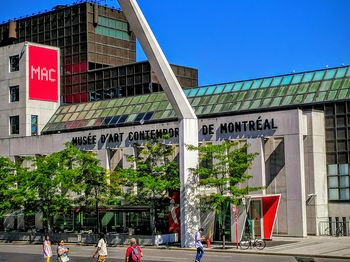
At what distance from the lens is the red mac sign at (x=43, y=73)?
79750 millimetres

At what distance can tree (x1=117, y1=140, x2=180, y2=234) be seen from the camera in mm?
52534

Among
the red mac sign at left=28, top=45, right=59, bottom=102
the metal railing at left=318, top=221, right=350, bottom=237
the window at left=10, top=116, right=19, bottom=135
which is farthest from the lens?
the window at left=10, top=116, right=19, bottom=135

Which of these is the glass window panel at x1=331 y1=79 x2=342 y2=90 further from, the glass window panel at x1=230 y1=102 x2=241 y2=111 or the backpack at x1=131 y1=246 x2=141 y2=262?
the backpack at x1=131 y1=246 x2=141 y2=262

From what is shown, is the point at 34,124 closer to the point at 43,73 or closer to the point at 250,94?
the point at 43,73

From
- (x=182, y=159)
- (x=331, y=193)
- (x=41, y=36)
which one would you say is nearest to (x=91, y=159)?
(x=182, y=159)

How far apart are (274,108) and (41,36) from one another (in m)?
61.1

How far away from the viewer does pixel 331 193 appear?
58.5 metres

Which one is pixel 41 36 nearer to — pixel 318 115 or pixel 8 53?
pixel 8 53

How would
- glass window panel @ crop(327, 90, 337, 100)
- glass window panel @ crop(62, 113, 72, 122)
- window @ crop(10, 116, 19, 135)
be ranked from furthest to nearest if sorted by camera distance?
glass window panel @ crop(62, 113, 72, 122) → window @ crop(10, 116, 19, 135) → glass window panel @ crop(327, 90, 337, 100)

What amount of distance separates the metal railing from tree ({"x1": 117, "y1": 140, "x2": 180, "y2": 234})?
12966mm

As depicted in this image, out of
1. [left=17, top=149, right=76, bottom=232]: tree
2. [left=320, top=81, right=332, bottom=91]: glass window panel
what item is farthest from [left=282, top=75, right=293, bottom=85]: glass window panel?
[left=17, top=149, right=76, bottom=232]: tree

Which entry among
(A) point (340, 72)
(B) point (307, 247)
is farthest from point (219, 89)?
(B) point (307, 247)

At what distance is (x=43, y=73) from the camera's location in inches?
3204

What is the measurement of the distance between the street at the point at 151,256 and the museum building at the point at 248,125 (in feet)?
23.5
